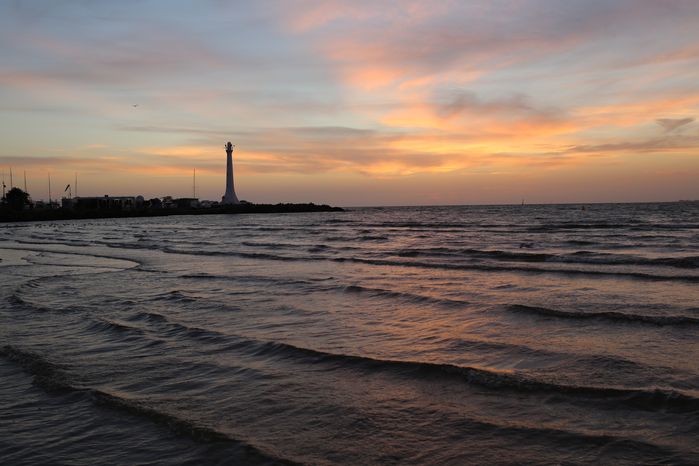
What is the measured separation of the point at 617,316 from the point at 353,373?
5.81 m

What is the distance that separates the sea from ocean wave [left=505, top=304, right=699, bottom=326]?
4 cm

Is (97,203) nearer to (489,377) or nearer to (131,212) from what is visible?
(131,212)

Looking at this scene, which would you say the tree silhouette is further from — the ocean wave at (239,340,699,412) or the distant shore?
the ocean wave at (239,340,699,412)

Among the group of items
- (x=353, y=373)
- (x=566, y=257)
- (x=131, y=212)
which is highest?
(x=131, y=212)

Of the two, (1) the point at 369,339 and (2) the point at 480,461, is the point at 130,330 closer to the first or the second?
(1) the point at 369,339

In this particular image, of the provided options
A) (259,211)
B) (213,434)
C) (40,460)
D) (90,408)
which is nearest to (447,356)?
(213,434)

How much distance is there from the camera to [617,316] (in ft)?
33.9

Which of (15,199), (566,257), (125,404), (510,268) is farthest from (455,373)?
(15,199)

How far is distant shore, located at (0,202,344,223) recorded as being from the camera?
268 ft

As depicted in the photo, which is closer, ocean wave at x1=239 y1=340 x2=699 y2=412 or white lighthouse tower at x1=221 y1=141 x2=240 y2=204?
ocean wave at x1=239 y1=340 x2=699 y2=412

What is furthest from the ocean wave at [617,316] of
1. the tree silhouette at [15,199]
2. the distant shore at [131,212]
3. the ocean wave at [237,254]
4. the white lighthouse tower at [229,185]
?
the white lighthouse tower at [229,185]

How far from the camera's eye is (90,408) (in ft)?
19.6

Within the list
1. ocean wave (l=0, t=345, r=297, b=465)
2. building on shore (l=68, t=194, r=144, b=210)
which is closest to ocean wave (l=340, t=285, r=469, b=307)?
ocean wave (l=0, t=345, r=297, b=465)

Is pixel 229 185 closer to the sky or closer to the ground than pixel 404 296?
closer to the sky
